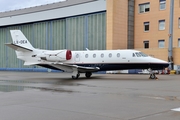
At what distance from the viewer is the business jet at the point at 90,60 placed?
25025mm

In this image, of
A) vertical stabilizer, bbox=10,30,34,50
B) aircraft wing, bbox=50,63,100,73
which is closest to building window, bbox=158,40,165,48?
aircraft wing, bbox=50,63,100,73

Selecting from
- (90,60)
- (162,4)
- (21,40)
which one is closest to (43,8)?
(21,40)

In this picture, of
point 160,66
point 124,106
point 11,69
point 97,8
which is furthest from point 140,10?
point 124,106

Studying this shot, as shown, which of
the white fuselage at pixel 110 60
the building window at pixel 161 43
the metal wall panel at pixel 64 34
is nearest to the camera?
the white fuselage at pixel 110 60

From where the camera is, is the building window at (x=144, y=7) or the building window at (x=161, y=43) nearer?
the building window at (x=161, y=43)

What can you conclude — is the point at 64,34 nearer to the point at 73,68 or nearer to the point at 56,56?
the point at 56,56

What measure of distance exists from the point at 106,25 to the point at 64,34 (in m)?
9.58

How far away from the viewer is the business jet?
25.0m

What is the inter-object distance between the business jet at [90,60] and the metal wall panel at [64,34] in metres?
15.0

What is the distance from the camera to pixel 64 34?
4850 centimetres

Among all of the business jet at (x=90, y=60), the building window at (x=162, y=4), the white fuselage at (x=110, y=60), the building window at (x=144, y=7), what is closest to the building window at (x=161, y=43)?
the building window at (x=162, y=4)

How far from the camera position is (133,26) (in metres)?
45.3

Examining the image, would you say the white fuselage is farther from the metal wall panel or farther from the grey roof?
the grey roof

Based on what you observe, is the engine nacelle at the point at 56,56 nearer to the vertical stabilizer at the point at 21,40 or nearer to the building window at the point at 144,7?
the vertical stabilizer at the point at 21,40
